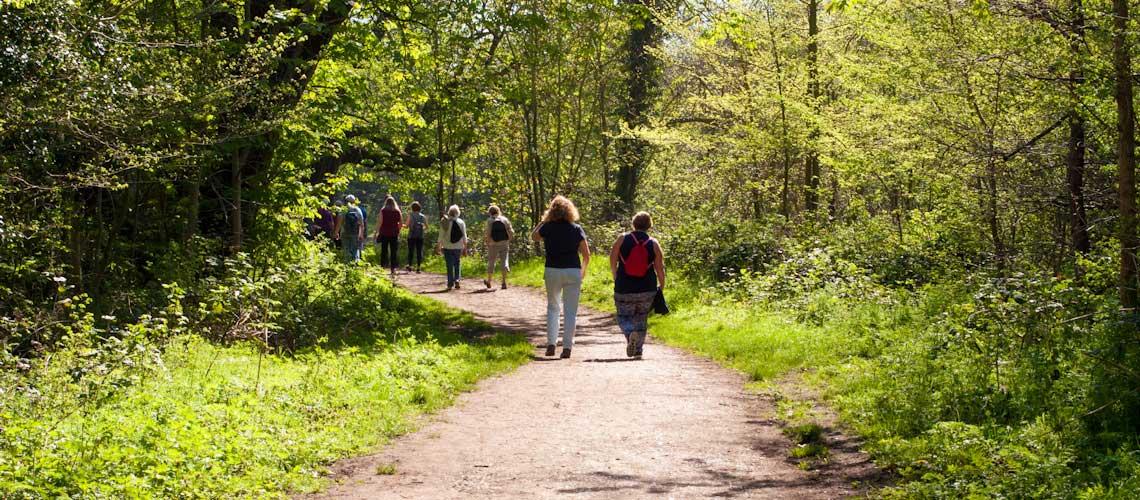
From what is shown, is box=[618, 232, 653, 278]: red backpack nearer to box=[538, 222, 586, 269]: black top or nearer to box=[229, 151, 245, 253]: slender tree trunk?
box=[538, 222, 586, 269]: black top

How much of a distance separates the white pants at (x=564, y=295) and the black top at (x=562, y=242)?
9cm

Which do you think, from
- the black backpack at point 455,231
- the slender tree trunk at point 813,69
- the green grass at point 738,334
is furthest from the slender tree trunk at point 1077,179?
the black backpack at point 455,231

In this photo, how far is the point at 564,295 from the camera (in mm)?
12828

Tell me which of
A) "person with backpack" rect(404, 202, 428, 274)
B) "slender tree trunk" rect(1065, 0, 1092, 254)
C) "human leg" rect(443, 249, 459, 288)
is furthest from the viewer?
"person with backpack" rect(404, 202, 428, 274)

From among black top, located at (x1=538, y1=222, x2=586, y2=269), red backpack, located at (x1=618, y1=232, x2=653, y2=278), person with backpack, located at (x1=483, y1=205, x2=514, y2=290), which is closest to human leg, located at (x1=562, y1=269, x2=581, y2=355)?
black top, located at (x1=538, y1=222, x2=586, y2=269)

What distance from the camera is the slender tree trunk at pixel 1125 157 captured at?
26.0 feet

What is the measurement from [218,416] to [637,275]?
640 cm

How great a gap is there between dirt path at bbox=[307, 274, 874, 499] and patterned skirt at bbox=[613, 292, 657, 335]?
82cm

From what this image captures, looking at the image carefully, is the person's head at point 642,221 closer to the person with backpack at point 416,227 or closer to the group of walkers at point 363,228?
the group of walkers at point 363,228

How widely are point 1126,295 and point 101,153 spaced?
9.25m

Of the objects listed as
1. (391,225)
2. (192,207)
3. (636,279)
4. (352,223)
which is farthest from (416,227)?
(636,279)

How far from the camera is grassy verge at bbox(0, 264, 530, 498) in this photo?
19.3 ft

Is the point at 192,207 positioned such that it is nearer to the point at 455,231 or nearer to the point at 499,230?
the point at 499,230

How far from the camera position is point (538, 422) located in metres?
8.84
